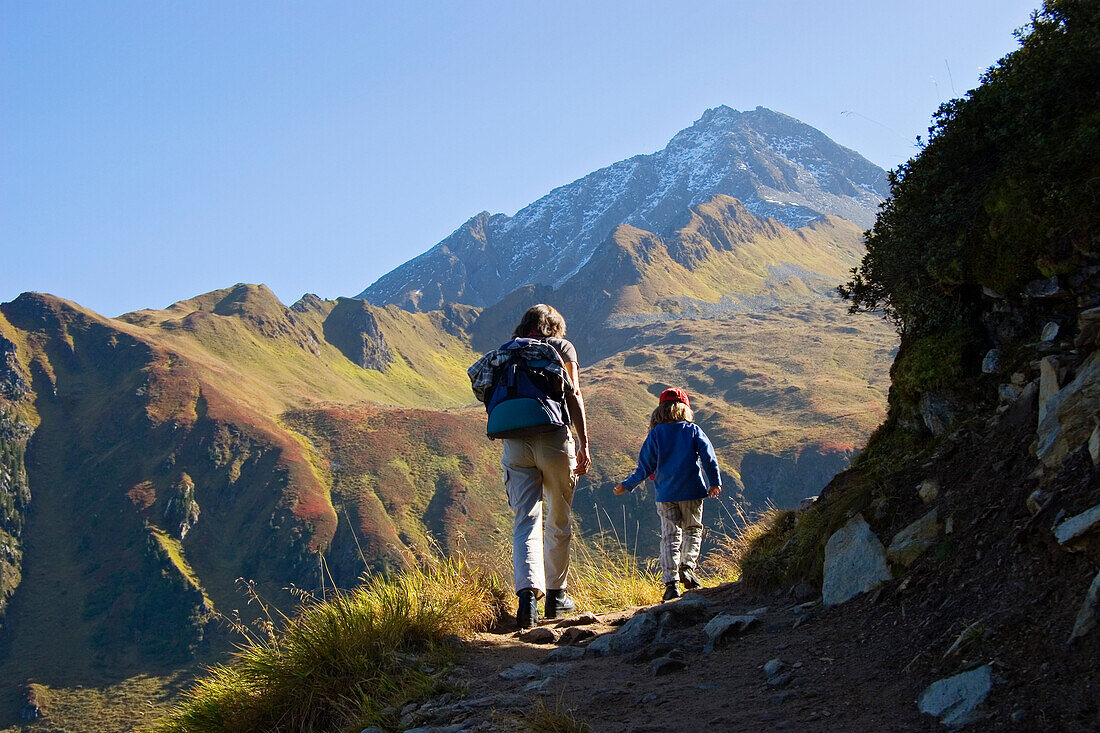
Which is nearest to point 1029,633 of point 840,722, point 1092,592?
point 1092,592

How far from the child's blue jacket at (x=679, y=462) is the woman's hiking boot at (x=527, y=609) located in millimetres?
2090

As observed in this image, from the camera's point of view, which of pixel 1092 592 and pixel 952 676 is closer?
pixel 1092 592

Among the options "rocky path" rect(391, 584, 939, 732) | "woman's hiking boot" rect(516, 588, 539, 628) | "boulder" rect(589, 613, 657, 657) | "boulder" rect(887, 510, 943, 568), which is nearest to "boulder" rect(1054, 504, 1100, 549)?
"rocky path" rect(391, 584, 939, 732)

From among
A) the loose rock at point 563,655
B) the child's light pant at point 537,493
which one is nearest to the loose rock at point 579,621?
the child's light pant at point 537,493

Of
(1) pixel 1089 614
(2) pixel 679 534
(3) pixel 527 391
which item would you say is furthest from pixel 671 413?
(1) pixel 1089 614

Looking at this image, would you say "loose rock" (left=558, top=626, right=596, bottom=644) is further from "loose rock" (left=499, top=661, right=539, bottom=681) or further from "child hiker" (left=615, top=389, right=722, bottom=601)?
"child hiker" (left=615, top=389, right=722, bottom=601)

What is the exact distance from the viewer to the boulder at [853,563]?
500 cm

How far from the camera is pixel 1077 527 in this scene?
3.48 m

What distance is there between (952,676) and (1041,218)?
2748 millimetres

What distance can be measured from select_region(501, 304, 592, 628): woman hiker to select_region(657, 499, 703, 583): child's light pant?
1.57 metres

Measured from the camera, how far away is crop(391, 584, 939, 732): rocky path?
3826 millimetres

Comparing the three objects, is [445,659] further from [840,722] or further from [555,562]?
[840,722]

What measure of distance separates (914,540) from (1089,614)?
1696 mm

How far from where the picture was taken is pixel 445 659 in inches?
225
